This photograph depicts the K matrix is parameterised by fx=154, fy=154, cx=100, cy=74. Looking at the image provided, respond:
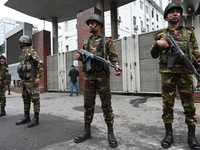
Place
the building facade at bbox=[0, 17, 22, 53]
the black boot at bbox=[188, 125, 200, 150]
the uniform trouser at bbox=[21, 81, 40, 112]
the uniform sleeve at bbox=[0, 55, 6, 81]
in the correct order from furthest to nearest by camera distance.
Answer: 1. the building facade at bbox=[0, 17, 22, 53]
2. the uniform sleeve at bbox=[0, 55, 6, 81]
3. the uniform trouser at bbox=[21, 81, 40, 112]
4. the black boot at bbox=[188, 125, 200, 150]

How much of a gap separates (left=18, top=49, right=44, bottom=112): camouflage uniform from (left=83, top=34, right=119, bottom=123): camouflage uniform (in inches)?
54.4

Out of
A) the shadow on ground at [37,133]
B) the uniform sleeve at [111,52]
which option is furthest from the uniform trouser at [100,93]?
the shadow on ground at [37,133]

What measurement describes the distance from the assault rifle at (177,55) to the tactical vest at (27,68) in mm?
2746

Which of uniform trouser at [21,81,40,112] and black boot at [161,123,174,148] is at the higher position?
uniform trouser at [21,81,40,112]

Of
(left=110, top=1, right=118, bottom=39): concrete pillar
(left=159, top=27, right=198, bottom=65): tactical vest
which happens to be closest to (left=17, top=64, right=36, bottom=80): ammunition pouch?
(left=159, top=27, right=198, bottom=65): tactical vest

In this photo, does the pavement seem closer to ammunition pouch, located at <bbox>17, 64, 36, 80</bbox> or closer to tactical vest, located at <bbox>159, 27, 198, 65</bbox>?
ammunition pouch, located at <bbox>17, 64, 36, 80</bbox>

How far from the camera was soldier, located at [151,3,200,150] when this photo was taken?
2.19m

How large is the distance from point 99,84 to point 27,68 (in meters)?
1.80

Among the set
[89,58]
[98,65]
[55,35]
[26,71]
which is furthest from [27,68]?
[55,35]

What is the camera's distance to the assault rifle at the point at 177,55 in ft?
6.91

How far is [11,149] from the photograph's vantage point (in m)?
2.24

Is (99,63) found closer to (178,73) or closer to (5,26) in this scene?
(178,73)

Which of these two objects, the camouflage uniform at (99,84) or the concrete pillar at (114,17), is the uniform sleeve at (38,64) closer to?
the camouflage uniform at (99,84)

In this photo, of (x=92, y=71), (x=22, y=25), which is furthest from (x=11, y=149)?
(x=22, y=25)
